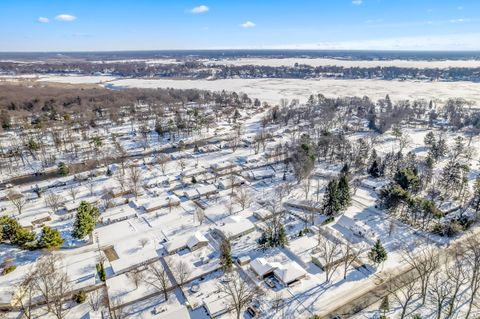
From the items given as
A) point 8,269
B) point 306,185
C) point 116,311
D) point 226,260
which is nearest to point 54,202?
point 8,269

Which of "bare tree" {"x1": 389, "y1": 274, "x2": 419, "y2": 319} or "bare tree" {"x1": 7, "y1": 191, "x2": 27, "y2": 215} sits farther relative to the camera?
"bare tree" {"x1": 7, "y1": 191, "x2": 27, "y2": 215}

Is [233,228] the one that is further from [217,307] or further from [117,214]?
[117,214]

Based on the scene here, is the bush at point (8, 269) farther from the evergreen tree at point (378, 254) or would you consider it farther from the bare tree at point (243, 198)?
the evergreen tree at point (378, 254)

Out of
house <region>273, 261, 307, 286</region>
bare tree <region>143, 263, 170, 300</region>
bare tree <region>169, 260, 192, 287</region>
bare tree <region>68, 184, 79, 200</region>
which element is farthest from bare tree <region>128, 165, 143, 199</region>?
house <region>273, 261, 307, 286</region>

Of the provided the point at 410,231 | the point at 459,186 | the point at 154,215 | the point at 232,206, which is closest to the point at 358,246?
the point at 410,231

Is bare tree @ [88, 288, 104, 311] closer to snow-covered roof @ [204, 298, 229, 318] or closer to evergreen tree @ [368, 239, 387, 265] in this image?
snow-covered roof @ [204, 298, 229, 318]

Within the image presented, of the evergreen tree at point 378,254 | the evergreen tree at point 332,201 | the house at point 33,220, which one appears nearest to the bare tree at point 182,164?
the house at point 33,220
